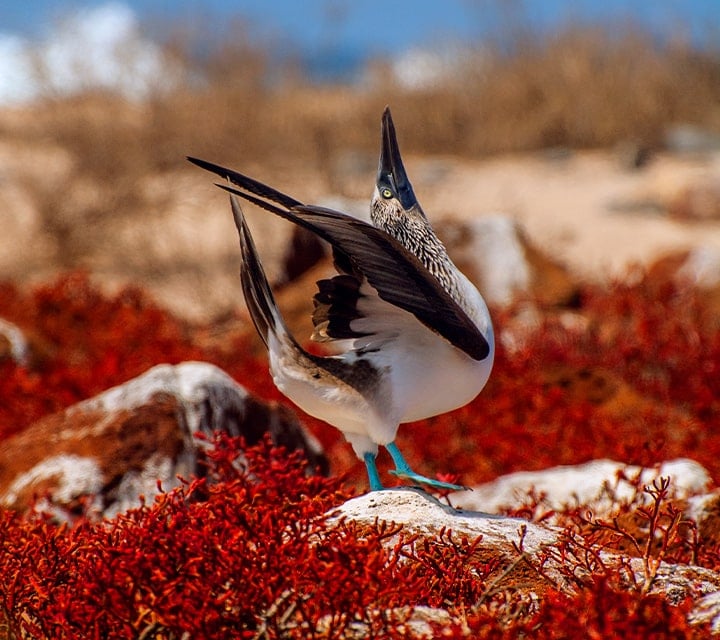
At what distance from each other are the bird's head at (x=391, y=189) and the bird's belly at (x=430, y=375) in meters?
0.47

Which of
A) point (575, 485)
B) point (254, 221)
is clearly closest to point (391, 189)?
point (575, 485)

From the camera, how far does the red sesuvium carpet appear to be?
220cm

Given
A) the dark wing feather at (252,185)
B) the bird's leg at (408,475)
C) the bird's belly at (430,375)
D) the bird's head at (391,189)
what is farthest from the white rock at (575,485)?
the dark wing feather at (252,185)

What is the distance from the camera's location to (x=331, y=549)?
2.29 m

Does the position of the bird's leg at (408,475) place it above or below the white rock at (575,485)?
above

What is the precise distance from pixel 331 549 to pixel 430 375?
738mm

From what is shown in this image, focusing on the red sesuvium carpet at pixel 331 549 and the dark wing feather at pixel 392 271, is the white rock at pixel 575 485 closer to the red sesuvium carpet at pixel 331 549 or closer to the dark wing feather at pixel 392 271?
the red sesuvium carpet at pixel 331 549

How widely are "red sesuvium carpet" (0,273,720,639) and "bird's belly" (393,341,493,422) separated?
374 mm

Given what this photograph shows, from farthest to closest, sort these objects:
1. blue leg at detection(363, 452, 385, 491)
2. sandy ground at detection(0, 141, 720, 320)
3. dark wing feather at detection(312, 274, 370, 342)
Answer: sandy ground at detection(0, 141, 720, 320) < blue leg at detection(363, 452, 385, 491) < dark wing feather at detection(312, 274, 370, 342)

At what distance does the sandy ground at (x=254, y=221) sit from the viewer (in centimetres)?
1077

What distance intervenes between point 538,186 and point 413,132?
3.16 metres

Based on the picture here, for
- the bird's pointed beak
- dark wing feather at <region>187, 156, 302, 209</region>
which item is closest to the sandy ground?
the bird's pointed beak

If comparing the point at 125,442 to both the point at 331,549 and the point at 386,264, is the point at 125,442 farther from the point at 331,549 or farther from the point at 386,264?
the point at 331,549

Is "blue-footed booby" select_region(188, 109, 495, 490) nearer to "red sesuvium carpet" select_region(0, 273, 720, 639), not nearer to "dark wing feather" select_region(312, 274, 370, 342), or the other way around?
"dark wing feather" select_region(312, 274, 370, 342)
